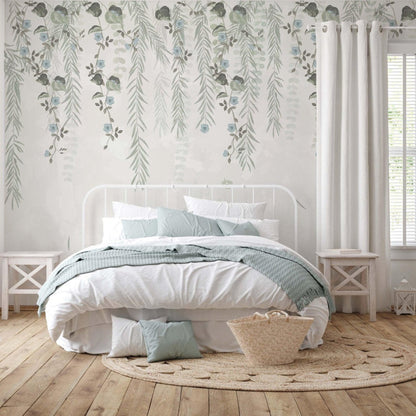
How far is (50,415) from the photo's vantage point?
2.63 meters

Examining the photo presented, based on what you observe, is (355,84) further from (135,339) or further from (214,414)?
(214,414)

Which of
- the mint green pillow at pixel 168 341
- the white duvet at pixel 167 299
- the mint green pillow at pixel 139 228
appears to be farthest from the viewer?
the mint green pillow at pixel 139 228

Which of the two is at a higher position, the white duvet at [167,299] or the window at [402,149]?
the window at [402,149]

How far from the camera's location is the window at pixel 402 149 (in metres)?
5.61

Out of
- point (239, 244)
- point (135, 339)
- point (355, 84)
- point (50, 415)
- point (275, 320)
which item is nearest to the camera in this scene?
point (50, 415)

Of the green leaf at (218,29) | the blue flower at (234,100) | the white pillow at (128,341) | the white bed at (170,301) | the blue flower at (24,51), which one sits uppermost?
the green leaf at (218,29)

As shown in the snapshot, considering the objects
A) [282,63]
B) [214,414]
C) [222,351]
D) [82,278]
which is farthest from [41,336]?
[282,63]

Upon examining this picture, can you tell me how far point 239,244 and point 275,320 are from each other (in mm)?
1003

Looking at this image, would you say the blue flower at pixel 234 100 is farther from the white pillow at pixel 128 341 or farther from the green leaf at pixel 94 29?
the white pillow at pixel 128 341

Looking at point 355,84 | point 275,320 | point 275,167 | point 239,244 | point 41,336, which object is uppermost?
point 355,84

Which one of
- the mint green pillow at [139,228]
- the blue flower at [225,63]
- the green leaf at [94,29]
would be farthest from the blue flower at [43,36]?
the mint green pillow at [139,228]

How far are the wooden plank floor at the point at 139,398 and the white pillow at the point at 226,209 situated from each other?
199cm

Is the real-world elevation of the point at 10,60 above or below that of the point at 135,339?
above

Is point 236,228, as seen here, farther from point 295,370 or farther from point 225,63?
point 295,370
